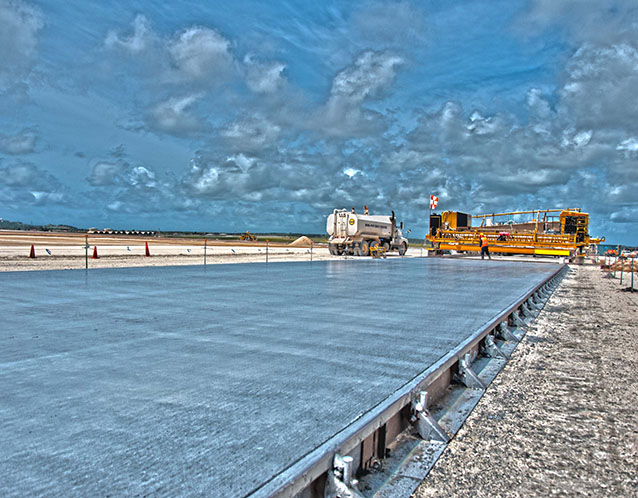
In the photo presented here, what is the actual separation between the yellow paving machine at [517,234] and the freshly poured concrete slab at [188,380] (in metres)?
23.7

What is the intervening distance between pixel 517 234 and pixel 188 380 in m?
29.3

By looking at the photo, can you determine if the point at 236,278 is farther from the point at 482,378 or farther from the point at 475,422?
the point at 475,422

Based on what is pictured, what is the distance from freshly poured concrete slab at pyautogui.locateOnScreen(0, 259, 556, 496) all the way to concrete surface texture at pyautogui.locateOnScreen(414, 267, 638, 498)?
605mm

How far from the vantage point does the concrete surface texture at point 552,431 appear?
261 cm

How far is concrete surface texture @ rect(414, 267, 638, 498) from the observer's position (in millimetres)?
2607

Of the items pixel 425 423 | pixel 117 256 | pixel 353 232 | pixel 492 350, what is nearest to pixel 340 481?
pixel 425 423

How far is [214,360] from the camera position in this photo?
3.70 meters

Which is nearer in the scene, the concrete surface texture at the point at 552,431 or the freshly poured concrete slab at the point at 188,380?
the freshly poured concrete slab at the point at 188,380

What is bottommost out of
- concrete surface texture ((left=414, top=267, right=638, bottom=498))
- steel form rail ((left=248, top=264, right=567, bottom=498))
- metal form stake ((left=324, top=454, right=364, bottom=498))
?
concrete surface texture ((left=414, top=267, right=638, bottom=498))

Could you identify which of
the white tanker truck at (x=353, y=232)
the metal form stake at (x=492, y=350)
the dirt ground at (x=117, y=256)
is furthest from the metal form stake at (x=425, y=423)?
the white tanker truck at (x=353, y=232)

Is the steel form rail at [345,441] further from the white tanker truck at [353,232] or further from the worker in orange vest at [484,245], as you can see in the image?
the worker in orange vest at [484,245]

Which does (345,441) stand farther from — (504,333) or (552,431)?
(504,333)

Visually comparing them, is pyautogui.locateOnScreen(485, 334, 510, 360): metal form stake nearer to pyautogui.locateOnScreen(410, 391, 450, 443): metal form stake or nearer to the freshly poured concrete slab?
the freshly poured concrete slab

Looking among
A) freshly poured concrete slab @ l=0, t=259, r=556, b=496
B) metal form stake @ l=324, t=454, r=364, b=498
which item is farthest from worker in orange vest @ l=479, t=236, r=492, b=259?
metal form stake @ l=324, t=454, r=364, b=498
